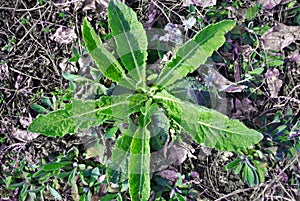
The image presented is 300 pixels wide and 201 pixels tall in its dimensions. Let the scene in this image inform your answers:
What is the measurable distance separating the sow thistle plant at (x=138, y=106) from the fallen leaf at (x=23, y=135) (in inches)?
15.5

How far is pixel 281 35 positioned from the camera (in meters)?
1.94

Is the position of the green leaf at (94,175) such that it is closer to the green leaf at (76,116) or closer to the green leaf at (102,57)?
the green leaf at (76,116)

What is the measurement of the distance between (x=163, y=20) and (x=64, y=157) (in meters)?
0.82

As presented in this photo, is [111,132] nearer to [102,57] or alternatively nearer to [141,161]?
Result: [141,161]

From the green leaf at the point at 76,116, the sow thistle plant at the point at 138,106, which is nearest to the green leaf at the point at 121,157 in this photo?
the sow thistle plant at the point at 138,106

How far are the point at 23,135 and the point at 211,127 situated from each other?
3.09ft

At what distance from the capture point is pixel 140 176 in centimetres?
162

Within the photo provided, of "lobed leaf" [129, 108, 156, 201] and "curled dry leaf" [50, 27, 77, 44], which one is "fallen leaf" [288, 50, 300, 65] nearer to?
"lobed leaf" [129, 108, 156, 201]

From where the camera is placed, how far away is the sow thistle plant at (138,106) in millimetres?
1599

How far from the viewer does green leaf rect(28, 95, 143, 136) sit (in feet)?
5.18

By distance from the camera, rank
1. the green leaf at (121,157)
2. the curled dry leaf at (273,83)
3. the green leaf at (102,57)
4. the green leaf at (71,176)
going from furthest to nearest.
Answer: the curled dry leaf at (273,83) < the green leaf at (71,176) < the green leaf at (121,157) < the green leaf at (102,57)

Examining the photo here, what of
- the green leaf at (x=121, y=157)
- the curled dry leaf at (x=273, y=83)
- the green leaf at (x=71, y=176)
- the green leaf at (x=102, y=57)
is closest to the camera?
the green leaf at (x=102, y=57)

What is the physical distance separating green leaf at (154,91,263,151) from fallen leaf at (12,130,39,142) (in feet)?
2.38

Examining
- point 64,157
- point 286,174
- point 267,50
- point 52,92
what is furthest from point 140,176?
point 267,50
